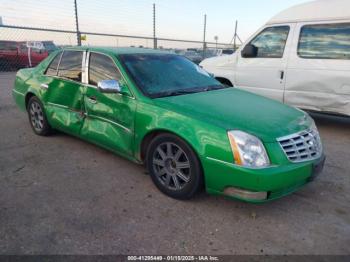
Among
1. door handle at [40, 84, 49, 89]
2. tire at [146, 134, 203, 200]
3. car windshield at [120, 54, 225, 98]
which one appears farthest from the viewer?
door handle at [40, 84, 49, 89]

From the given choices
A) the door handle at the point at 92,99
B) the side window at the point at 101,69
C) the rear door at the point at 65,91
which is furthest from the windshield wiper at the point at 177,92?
the rear door at the point at 65,91

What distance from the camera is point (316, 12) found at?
570 centimetres

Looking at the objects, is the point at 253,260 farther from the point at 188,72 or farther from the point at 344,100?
the point at 344,100

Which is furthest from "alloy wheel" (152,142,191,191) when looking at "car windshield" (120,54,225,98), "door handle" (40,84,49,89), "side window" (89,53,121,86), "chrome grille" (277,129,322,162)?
"door handle" (40,84,49,89)

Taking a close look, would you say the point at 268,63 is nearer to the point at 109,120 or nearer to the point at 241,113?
the point at 241,113

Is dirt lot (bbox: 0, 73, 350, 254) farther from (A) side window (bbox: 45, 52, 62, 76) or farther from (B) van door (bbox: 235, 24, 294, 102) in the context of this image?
(B) van door (bbox: 235, 24, 294, 102)

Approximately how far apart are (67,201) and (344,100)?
4.67m

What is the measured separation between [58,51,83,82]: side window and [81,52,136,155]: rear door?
0.22 meters

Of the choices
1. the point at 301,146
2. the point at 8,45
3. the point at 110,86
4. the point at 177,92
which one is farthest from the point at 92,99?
the point at 8,45

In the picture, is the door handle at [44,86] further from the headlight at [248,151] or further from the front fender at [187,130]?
the headlight at [248,151]

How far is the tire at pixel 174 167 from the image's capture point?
301 cm

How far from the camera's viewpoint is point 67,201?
3199mm

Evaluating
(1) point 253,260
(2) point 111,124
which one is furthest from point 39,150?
(1) point 253,260

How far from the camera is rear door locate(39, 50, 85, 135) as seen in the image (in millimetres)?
4207
